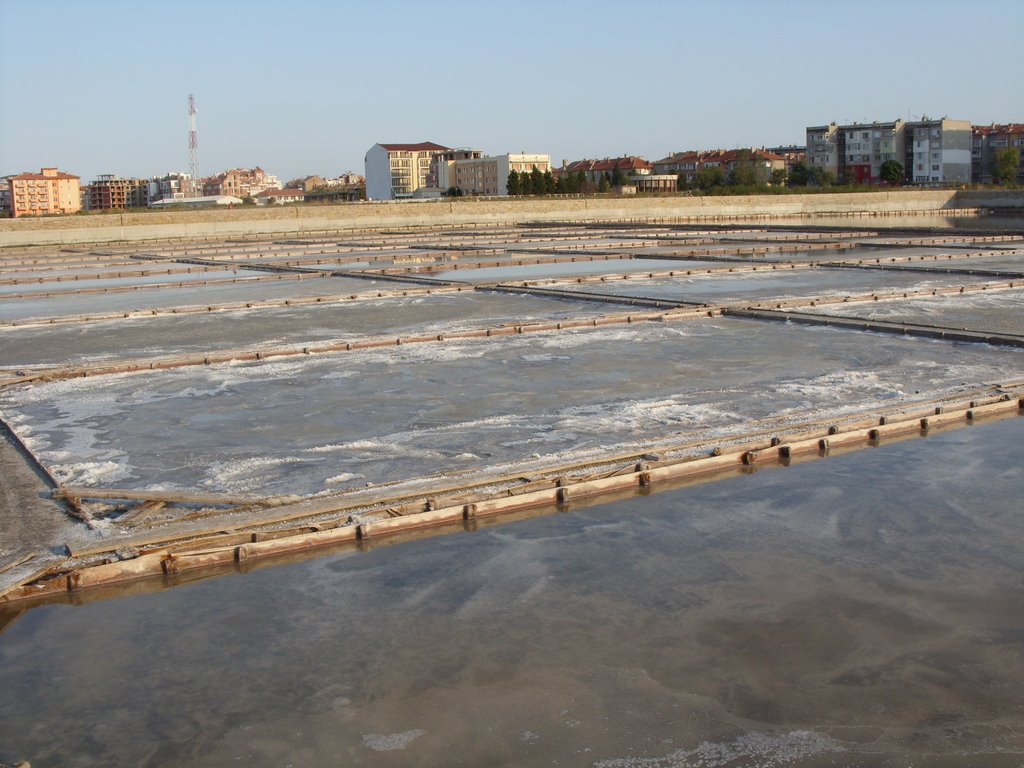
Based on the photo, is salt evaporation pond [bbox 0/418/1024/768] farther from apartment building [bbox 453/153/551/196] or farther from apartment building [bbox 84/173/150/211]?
apartment building [bbox 84/173/150/211]

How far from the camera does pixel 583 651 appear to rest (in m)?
4.19

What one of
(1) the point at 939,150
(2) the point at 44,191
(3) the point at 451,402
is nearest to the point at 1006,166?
(1) the point at 939,150

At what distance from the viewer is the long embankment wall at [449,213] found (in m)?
40.7

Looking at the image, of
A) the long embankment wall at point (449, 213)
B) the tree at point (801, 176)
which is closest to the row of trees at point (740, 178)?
the tree at point (801, 176)

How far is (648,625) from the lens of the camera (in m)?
4.41

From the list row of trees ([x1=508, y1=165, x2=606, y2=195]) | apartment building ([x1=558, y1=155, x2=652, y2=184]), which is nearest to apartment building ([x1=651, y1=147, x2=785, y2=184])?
apartment building ([x1=558, y1=155, x2=652, y2=184])

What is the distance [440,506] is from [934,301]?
10.1m

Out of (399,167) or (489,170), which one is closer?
(489,170)

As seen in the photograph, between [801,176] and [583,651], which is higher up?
[801,176]

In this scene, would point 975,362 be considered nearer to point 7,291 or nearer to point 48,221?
point 7,291

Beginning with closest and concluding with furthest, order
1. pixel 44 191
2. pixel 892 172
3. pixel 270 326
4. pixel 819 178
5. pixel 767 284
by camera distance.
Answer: pixel 270 326, pixel 767 284, pixel 892 172, pixel 819 178, pixel 44 191

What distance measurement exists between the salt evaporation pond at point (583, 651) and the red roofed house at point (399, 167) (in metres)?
115

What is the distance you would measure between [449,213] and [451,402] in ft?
135

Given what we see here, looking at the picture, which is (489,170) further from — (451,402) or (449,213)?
(451,402)
